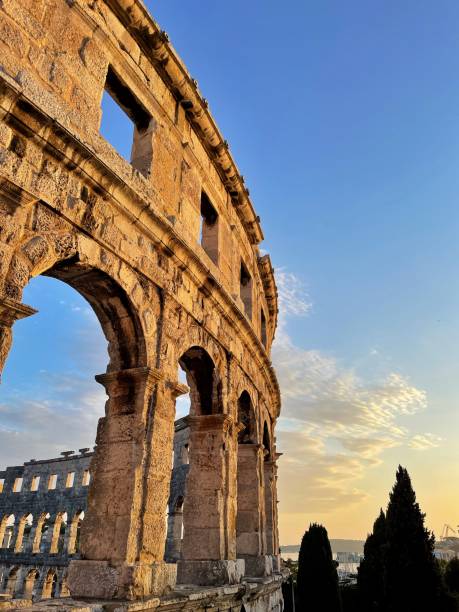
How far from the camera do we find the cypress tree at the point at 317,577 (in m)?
17.5

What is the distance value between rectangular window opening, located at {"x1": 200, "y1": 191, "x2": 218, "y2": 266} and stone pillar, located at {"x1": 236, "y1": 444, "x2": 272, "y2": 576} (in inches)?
154

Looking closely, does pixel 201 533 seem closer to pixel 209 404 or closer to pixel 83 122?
pixel 209 404

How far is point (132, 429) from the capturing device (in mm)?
5160

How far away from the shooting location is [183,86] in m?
7.54

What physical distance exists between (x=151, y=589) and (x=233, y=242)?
675 cm

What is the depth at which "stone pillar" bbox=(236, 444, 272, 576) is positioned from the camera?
28.5ft

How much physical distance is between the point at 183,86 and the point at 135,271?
3649 millimetres

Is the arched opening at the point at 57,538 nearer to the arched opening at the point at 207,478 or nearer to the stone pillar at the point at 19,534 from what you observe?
the stone pillar at the point at 19,534

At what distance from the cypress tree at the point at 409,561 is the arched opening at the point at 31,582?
15.5 metres

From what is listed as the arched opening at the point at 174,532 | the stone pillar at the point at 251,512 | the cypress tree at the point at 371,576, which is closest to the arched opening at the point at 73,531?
the arched opening at the point at 174,532

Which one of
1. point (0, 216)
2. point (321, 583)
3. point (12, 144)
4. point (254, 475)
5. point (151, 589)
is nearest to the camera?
point (0, 216)

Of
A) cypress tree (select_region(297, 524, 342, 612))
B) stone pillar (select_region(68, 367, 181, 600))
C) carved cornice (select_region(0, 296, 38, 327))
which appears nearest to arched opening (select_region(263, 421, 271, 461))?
stone pillar (select_region(68, 367, 181, 600))

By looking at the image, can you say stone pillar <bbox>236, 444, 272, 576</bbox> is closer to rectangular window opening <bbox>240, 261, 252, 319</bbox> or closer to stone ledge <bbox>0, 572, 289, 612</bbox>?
stone ledge <bbox>0, 572, 289, 612</bbox>

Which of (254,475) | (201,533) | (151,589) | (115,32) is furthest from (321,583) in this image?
(115,32)
